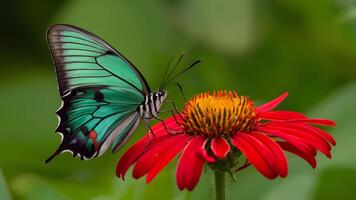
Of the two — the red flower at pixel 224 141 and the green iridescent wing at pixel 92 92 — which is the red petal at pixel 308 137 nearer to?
the red flower at pixel 224 141

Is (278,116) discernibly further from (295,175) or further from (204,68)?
(204,68)

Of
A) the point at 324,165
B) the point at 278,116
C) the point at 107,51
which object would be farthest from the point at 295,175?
the point at 107,51

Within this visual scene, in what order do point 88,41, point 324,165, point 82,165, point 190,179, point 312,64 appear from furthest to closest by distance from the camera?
point 312,64 < point 82,165 < point 324,165 < point 88,41 < point 190,179

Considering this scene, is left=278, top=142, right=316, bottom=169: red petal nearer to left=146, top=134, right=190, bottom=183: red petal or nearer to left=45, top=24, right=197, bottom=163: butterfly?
left=146, top=134, right=190, bottom=183: red petal

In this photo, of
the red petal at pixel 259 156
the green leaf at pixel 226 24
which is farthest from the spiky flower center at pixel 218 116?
the green leaf at pixel 226 24

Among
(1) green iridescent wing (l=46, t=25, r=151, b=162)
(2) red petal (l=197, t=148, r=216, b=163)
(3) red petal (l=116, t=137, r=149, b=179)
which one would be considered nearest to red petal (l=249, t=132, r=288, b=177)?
(2) red petal (l=197, t=148, r=216, b=163)

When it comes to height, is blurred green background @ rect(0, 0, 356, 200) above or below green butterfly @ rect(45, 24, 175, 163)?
below
